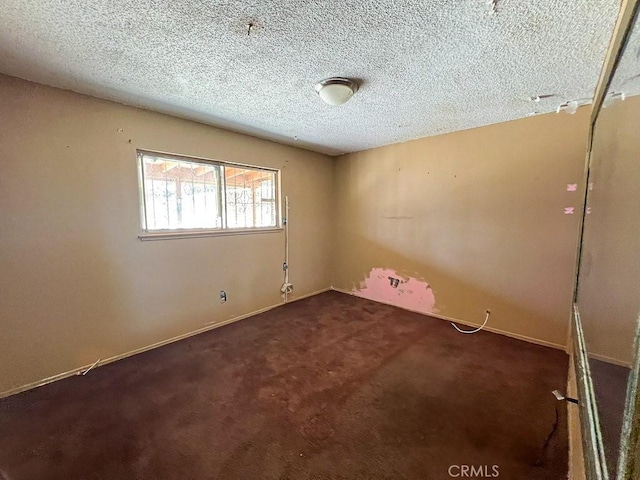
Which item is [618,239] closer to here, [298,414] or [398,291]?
[298,414]

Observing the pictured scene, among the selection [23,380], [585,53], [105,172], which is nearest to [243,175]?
[105,172]

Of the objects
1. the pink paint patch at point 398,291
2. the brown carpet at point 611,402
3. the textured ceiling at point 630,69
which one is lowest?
the pink paint patch at point 398,291

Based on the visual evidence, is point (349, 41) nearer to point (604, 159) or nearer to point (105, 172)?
point (604, 159)

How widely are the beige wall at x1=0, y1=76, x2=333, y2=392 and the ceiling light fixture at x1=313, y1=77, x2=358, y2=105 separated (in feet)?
5.17

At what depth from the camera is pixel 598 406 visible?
3.05 feet

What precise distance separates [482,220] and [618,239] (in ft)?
6.33

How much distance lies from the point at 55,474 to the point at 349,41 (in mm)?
2793

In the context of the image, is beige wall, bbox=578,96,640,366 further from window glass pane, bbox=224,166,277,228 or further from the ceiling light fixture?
window glass pane, bbox=224,166,277,228

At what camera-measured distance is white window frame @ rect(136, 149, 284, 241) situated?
2.49 metres

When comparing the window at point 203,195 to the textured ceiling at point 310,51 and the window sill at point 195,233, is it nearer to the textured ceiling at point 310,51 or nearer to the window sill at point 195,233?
the window sill at point 195,233

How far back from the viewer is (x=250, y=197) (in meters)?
3.48

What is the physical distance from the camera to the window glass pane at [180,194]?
8.50ft

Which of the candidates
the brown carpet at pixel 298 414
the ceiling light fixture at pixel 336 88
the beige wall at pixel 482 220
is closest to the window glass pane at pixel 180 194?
the brown carpet at pixel 298 414

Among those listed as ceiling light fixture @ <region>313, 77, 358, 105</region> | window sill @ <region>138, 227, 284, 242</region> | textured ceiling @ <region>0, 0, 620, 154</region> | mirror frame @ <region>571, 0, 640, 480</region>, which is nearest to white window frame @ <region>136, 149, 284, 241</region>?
window sill @ <region>138, 227, 284, 242</region>
